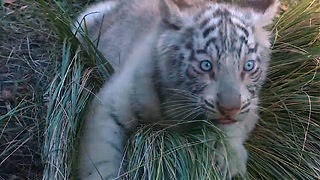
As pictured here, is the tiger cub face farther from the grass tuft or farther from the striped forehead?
the grass tuft

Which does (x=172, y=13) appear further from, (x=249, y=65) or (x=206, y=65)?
(x=249, y=65)

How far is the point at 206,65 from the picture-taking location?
3.44 m

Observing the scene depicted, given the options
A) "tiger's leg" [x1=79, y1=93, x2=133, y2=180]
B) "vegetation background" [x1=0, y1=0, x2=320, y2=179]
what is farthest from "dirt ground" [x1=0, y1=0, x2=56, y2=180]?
"tiger's leg" [x1=79, y1=93, x2=133, y2=180]

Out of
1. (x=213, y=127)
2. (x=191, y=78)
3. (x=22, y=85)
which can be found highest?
(x=22, y=85)

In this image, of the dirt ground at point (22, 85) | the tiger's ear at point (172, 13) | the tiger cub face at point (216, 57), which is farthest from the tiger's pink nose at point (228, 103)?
the dirt ground at point (22, 85)

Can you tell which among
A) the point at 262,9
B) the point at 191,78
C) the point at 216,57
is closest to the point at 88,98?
the point at 191,78

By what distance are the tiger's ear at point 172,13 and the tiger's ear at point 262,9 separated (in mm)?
366

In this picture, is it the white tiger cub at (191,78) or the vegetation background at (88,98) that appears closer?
the white tiger cub at (191,78)

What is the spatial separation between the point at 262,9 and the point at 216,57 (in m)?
0.51

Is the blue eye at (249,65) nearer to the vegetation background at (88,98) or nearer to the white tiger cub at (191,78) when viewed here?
the white tiger cub at (191,78)

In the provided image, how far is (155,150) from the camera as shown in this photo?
142 inches

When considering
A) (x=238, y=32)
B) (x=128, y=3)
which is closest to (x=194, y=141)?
(x=238, y=32)

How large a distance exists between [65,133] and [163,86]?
527 mm

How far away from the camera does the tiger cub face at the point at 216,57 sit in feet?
11.1
